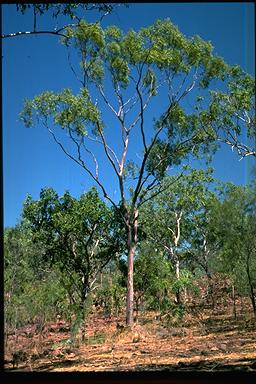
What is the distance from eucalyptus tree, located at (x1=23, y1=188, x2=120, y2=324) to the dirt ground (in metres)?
1.33

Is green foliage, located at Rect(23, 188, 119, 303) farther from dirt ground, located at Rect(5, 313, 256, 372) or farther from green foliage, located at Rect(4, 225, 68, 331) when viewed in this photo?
dirt ground, located at Rect(5, 313, 256, 372)

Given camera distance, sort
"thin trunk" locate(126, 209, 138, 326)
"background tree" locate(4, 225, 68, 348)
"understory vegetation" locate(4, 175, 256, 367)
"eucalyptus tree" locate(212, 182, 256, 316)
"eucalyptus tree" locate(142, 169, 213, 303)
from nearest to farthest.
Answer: "background tree" locate(4, 225, 68, 348), "understory vegetation" locate(4, 175, 256, 367), "eucalyptus tree" locate(212, 182, 256, 316), "thin trunk" locate(126, 209, 138, 326), "eucalyptus tree" locate(142, 169, 213, 303)

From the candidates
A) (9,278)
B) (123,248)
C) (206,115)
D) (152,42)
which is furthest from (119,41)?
(9,278)

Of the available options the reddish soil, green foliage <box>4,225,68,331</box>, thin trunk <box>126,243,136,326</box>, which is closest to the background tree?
green foliage <box>4,225,68,331</box>

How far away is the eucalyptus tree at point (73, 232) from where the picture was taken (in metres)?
9.16

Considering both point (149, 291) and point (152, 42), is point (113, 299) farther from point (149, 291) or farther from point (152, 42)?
point (152, 42)

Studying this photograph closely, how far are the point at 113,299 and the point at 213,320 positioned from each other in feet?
9.10

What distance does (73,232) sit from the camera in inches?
370

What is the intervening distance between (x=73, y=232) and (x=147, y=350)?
146 inches

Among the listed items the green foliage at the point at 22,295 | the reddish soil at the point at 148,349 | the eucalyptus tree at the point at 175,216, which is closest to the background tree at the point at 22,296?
the green foliage at the point at 22,295

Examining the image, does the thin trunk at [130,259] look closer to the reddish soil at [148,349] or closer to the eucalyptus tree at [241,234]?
the reddish soil at [148,349]

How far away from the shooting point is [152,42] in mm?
8664

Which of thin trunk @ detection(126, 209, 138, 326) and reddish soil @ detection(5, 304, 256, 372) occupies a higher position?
thin trunk @ detection(126, 209, 138, 326)

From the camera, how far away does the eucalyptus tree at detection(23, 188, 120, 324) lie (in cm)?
916
